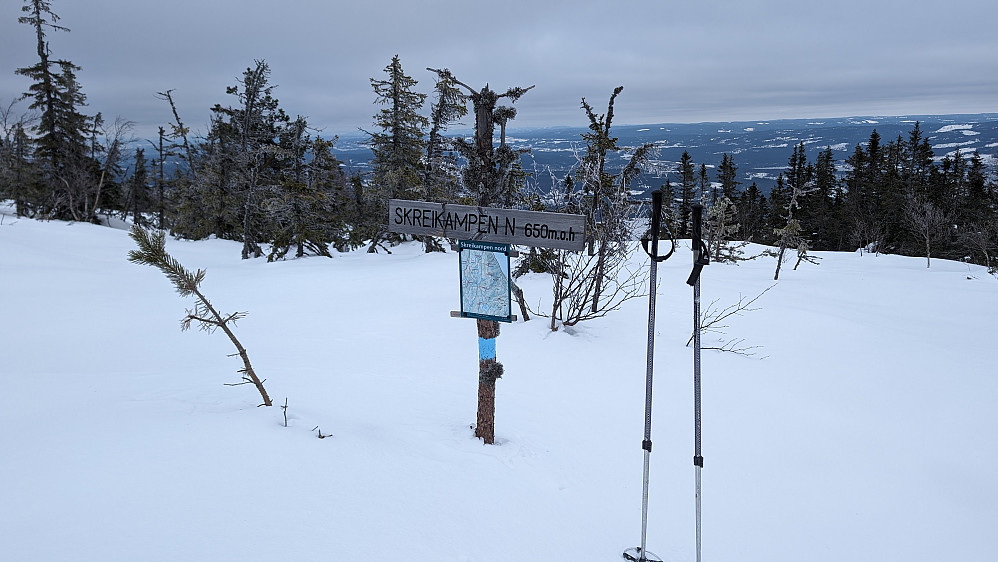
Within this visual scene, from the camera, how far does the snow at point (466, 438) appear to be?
328cm

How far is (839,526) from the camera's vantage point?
4.57 m

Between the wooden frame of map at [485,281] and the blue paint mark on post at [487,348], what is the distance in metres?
0.27

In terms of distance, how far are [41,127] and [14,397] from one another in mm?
33067

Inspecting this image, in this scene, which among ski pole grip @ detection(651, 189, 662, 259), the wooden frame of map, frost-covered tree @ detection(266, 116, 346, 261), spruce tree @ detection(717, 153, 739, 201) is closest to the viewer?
ski pole grip @ detection(651, 189, 662, 259)

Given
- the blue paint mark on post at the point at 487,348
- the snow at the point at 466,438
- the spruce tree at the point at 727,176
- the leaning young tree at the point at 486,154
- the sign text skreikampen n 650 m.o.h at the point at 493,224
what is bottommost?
the snow at the point at 466,438

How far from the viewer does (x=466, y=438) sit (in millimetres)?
5238

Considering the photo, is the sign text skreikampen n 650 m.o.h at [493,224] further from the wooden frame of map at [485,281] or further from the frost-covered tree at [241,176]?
the frost-covered tree at [241,176]

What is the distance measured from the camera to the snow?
10.8ft

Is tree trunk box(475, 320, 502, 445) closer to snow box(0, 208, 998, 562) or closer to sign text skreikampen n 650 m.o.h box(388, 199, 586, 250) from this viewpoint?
snow box(0, 208, 998, 562)

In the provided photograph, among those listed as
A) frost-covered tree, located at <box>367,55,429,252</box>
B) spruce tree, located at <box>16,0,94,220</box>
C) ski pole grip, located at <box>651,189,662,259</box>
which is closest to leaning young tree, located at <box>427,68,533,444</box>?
ski pole grip, located at <box>651,189,662,259</box>

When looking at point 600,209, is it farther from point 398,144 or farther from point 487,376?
point 398,144

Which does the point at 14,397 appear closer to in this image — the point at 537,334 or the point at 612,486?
the point at 612,486

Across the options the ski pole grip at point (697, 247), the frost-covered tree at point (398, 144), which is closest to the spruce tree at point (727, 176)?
the frost-covered tree at point (398, 144)

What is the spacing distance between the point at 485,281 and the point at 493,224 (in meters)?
0.55
